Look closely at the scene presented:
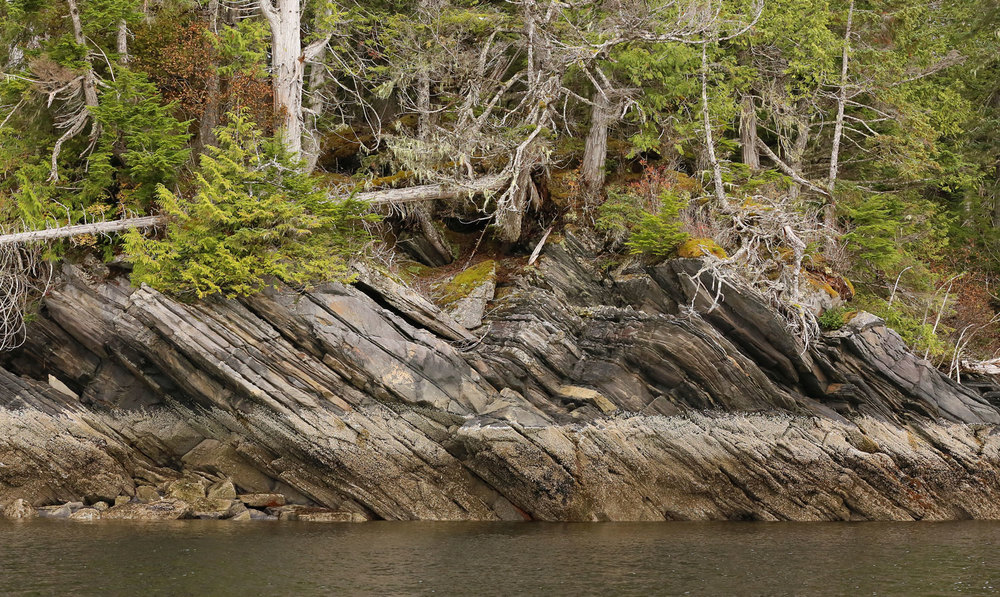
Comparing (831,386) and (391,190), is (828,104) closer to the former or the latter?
(831,386)

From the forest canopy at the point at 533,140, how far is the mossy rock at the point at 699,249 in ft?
0.54

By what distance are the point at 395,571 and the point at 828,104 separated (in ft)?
79.0

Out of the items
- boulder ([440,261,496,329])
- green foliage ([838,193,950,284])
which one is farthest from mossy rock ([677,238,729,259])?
boulder ([440,261,496,329])

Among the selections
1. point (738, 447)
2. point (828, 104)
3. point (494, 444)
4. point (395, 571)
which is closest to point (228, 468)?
point (494, 444)

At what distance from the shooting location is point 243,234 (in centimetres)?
2031

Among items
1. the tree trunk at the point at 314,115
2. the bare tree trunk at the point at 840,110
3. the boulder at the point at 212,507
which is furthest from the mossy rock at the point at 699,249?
the boulder at the point at 212,507

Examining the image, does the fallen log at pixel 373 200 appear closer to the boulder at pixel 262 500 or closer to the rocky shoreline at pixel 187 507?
the rocky shoreline at pixel 187 507

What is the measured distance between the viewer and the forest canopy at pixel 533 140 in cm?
2219

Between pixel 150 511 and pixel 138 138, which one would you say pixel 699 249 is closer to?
pixel 150 511

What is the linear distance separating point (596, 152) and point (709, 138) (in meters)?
3.66

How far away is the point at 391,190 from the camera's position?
82.3ft

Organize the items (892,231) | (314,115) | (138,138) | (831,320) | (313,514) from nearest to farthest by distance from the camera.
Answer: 1. (313,514)
2. (831,320)
3. (138,138)
4. (892,231)
5. (314,115)

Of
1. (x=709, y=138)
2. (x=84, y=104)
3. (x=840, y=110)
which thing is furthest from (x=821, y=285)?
(x=84, y=104)

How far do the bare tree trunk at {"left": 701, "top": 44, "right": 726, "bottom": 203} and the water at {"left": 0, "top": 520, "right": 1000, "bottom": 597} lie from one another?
10.3m
